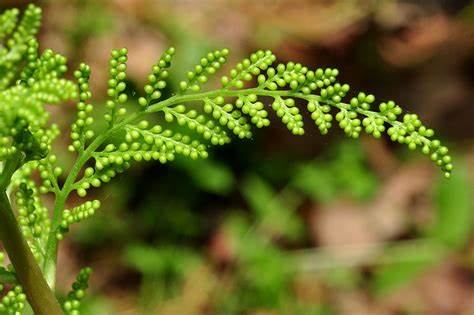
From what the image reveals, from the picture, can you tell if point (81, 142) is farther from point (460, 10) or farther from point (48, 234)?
point (460, 10)

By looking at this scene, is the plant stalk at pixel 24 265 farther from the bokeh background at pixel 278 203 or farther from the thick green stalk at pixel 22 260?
the bokeh background at pixel 278 203

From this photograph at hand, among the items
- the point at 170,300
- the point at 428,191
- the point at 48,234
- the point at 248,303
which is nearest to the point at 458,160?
the point at 428,191

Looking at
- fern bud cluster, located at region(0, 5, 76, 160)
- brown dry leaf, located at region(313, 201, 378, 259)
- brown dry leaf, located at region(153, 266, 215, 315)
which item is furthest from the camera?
brown dry leaf, located at region(313, 201, 378, 259)

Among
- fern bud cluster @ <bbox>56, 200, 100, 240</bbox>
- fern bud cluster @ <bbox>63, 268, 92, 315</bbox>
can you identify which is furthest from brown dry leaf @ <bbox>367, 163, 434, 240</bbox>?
fern bud cluster @ <bbox>56, 200, 100, 240</bbox>

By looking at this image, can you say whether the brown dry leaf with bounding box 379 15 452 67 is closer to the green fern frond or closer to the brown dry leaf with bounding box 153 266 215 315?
the brown dry leaf with bounding box 153 266 215 315

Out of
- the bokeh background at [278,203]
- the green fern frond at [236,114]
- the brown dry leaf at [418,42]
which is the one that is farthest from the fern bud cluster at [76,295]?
the brown dry leaf at [418,42]

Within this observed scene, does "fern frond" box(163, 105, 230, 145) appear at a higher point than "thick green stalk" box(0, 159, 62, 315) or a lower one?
higher
